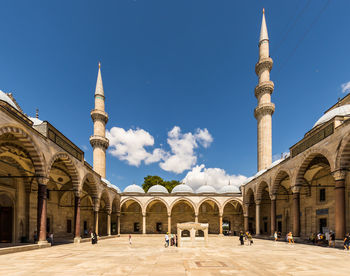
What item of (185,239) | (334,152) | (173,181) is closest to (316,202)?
(334,152)

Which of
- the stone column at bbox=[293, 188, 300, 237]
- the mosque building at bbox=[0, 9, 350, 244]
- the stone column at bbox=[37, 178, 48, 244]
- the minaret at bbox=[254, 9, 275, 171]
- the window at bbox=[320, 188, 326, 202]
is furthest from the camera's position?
the minaret at bbox=[254, 9, 275, 171]

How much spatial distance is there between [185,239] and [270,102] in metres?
27.6

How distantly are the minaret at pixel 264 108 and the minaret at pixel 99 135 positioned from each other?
79.6 ft

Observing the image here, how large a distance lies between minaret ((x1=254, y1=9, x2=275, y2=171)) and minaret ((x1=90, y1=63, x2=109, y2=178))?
24.3m

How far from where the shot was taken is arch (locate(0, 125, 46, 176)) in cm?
1200

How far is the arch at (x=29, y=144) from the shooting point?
12.0 meters

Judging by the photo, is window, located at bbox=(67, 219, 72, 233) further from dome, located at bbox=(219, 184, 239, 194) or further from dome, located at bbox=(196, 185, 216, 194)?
dome, located at bbox=(219, 184, 239, 194)

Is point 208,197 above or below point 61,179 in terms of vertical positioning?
below

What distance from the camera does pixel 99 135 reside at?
38406mm

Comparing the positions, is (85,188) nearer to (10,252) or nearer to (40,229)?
(40,229)

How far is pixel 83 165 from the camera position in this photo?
840 inches

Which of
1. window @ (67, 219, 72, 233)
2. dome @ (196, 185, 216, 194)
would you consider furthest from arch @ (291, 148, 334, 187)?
window @ (67, 219, 72, 233)

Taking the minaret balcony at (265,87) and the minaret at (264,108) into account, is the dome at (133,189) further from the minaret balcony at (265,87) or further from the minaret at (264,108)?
the minaret balcony at (265,87)

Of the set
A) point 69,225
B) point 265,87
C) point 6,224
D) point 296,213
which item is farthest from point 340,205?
point 69,225
